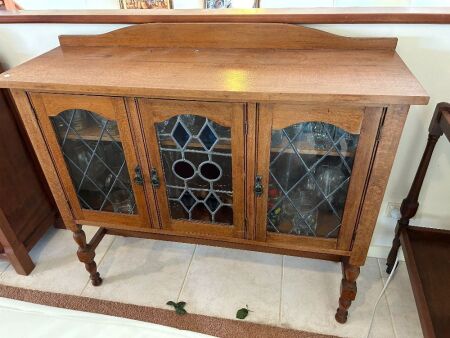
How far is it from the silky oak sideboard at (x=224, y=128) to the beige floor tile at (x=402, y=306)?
0.28 metres

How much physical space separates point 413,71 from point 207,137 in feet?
2.39

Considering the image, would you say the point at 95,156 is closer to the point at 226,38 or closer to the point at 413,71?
the point at 226,38

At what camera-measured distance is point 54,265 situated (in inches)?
63.2

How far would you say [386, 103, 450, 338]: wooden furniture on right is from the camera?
102cm

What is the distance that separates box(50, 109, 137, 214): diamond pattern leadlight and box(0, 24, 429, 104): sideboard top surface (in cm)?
14

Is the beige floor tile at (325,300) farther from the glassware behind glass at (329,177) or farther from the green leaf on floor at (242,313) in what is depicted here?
the glassware behind glass at (329,177)

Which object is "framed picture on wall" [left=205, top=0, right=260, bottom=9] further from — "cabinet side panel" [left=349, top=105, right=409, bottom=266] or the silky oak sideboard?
"cabinet side panel" [left=349, top=105, right=409, bottom=266]

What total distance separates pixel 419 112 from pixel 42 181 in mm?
1653

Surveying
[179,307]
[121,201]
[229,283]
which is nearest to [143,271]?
[179,307]

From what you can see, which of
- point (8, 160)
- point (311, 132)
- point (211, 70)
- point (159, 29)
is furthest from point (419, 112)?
point (8, 160)

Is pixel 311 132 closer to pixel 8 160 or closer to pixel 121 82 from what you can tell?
pixel 121 82

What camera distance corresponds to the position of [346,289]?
1.22 meters

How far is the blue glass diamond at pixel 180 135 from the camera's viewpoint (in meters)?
0.97

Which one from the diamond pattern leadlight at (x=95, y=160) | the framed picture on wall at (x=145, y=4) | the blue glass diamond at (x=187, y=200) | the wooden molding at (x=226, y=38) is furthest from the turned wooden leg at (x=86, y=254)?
the framed picture on wall at (x=145, y=4)
